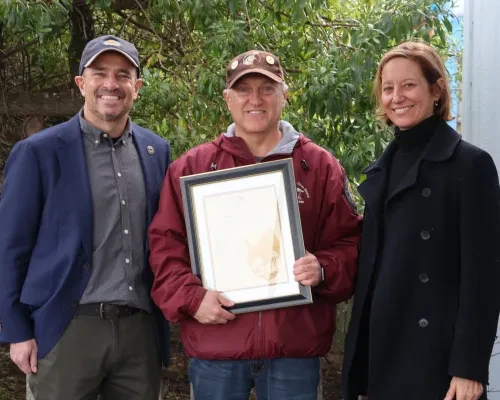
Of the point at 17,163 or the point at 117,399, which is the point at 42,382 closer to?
the point at 117,399

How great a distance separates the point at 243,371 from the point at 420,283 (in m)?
0.88

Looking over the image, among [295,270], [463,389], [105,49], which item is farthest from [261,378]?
[105,49]

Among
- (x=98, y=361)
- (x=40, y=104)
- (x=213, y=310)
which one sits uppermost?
(x=40, y=104)

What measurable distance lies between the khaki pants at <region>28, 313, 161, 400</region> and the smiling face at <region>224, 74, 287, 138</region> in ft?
3.31

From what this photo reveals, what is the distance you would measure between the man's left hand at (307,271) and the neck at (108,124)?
107 cm

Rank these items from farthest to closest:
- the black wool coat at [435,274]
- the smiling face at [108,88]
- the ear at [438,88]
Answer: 1. the smiling face at [108,88]
2. the ear at [438,88]
3. the black wool coat at [435,274]

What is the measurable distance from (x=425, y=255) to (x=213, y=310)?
0.91 meters

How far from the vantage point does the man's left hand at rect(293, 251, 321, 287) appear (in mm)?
3322

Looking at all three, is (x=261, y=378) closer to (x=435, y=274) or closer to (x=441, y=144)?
(x=435, y=274)

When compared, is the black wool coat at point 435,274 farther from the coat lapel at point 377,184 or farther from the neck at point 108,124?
the neck at point 108,124

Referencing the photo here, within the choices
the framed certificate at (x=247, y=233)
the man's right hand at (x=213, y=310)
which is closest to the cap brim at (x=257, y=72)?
the framed certificate at (x=247, y=233)

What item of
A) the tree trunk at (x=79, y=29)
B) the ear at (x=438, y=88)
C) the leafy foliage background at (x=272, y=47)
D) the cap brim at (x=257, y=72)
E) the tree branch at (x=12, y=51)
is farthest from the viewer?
the tree branch at (x=12, y=51)

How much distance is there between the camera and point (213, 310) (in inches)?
132

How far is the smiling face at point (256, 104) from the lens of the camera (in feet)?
11.5
